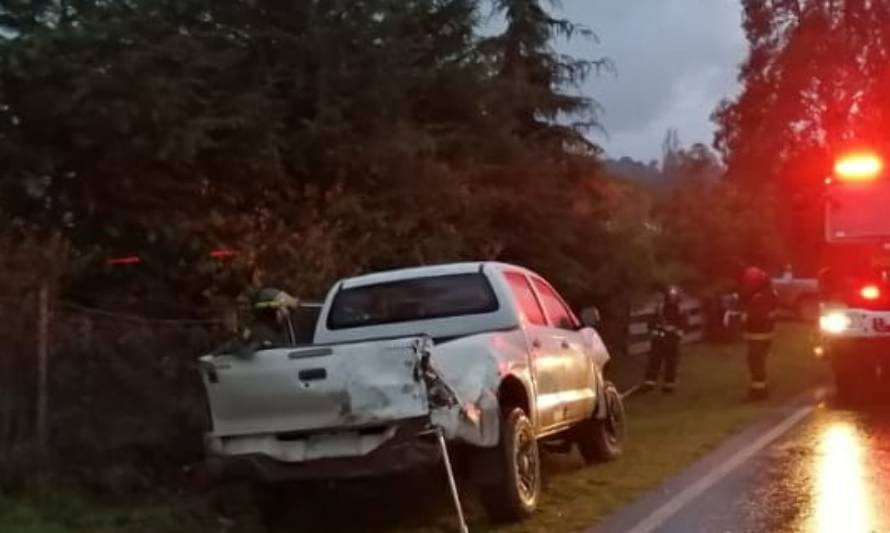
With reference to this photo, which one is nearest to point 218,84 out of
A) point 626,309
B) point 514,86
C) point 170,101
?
point 170,101

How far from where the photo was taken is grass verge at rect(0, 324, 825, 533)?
982 centimetres

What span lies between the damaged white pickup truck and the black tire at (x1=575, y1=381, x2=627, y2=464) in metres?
1.41

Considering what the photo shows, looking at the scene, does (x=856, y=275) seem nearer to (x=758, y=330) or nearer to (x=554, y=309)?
(x=758, y=330)

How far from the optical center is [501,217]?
2080cm

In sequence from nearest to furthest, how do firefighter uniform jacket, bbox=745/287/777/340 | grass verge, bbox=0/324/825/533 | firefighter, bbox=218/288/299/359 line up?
grass verge, bbox=0/324/825/533 < firefighter, bbox=218/288/299/359 < firefighter uniform jacket, bbox=745/287/777/340

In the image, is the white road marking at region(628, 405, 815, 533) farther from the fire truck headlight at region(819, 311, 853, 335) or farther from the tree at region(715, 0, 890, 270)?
the tree at region(715, 0, 890, 270)

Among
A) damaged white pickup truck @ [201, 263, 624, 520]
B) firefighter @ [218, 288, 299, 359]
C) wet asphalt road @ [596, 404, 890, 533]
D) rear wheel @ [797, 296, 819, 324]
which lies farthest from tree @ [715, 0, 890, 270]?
firefighter @ [218, 288, 299, 359]

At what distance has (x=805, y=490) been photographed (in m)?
11.6

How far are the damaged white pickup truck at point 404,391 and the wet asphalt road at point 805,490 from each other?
50.3 inches

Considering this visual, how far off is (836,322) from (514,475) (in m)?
9.68

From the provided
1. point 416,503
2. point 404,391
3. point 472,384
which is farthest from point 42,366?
point 416,503

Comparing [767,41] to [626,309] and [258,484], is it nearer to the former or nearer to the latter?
[626,309]

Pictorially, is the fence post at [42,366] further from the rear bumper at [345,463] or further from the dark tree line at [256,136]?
the dark tree line at [256,136]

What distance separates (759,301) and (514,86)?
163 inches
